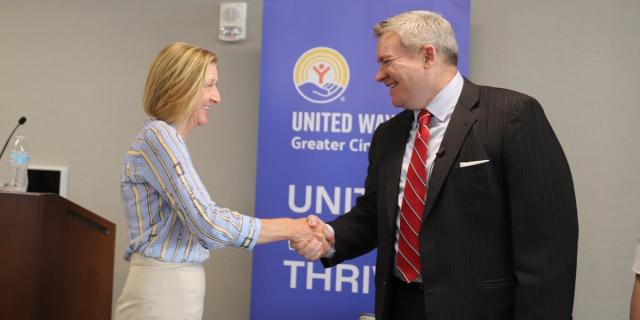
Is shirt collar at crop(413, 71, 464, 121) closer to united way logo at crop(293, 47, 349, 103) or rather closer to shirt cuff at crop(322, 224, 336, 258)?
shirt cuff at crop(322, 224, 336, 258)

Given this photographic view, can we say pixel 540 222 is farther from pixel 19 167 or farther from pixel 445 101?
pixel 19 167

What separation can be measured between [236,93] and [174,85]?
1987 mm

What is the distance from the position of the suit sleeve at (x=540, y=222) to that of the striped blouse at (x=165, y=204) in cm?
95

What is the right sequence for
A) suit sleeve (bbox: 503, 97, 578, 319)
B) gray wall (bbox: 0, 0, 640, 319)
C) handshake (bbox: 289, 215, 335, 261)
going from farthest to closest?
1. gray wall (bbox: 0, 0, 640, 319)
2. handshake (bbox: 289, 215, 335, 261)
3. suit sleeve (bbox: 503, 97, 578, 319)

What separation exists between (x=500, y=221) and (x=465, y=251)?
139 millimetres

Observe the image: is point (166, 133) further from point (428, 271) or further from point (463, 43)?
point (463, 43)

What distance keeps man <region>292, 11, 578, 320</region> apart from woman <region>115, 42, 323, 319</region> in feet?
1.85

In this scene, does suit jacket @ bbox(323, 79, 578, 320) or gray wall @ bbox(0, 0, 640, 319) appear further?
gray wall @ bbox(0, 0, 640, 319)

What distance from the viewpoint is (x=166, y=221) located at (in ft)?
6.84

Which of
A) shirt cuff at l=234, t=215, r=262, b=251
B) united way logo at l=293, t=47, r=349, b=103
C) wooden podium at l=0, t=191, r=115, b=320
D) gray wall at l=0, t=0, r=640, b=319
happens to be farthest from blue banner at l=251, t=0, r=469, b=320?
shirt cuff at l=234, t=215, r=262, b=251

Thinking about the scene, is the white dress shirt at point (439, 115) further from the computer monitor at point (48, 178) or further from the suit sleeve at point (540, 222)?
the computer monitor at point (48, 178)

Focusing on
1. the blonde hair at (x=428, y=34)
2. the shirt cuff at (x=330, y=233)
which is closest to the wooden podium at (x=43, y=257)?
the shirt cuff at (x=330, y=233)

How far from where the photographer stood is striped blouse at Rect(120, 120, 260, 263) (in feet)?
6.73

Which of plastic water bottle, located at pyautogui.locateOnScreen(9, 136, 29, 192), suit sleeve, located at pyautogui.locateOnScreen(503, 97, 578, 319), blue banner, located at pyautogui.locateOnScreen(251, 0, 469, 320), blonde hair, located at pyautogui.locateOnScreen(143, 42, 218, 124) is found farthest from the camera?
plastic water bottle, located at pyautogui.locateOnScreen(9, 136, 29, 192)
